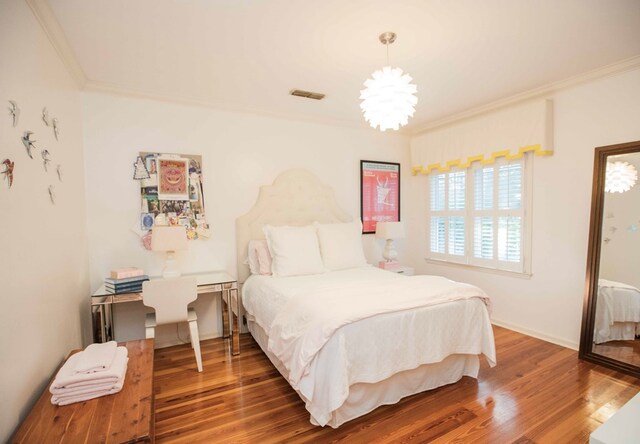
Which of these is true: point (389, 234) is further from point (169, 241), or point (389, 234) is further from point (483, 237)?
point (169, 241)

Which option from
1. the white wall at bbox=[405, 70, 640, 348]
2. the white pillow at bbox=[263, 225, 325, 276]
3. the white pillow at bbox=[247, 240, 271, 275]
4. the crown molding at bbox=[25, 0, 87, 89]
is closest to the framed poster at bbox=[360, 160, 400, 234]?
the white pillow at bbox=[263, 225, 325, 276]

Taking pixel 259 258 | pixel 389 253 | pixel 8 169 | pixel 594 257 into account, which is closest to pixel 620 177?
pixel 594 257

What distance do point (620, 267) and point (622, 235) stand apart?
0.86ft

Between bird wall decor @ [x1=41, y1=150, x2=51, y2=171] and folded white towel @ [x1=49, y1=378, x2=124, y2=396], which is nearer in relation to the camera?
folded white towel @ [x1=49, y1=378, x2=124, y2=396]

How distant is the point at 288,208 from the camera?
370cm

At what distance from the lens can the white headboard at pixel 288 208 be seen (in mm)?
3473

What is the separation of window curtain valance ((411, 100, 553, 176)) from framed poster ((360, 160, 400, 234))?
1.34 ft

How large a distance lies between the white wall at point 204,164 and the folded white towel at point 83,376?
1555mm

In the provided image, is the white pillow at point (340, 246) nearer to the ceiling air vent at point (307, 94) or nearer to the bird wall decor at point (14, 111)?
the ceiling air vent at point (307, 94)

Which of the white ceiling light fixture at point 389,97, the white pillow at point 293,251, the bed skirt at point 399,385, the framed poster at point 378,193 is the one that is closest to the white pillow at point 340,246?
the white pillow at point 293,251

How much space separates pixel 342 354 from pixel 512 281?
2.58 meters

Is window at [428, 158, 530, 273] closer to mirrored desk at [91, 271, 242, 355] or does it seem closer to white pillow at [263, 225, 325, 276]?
white pillow at [263, 225, 325, 276]

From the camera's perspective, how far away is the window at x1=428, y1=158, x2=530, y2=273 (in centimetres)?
338

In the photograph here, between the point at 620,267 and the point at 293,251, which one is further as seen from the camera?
the point at 293,251
